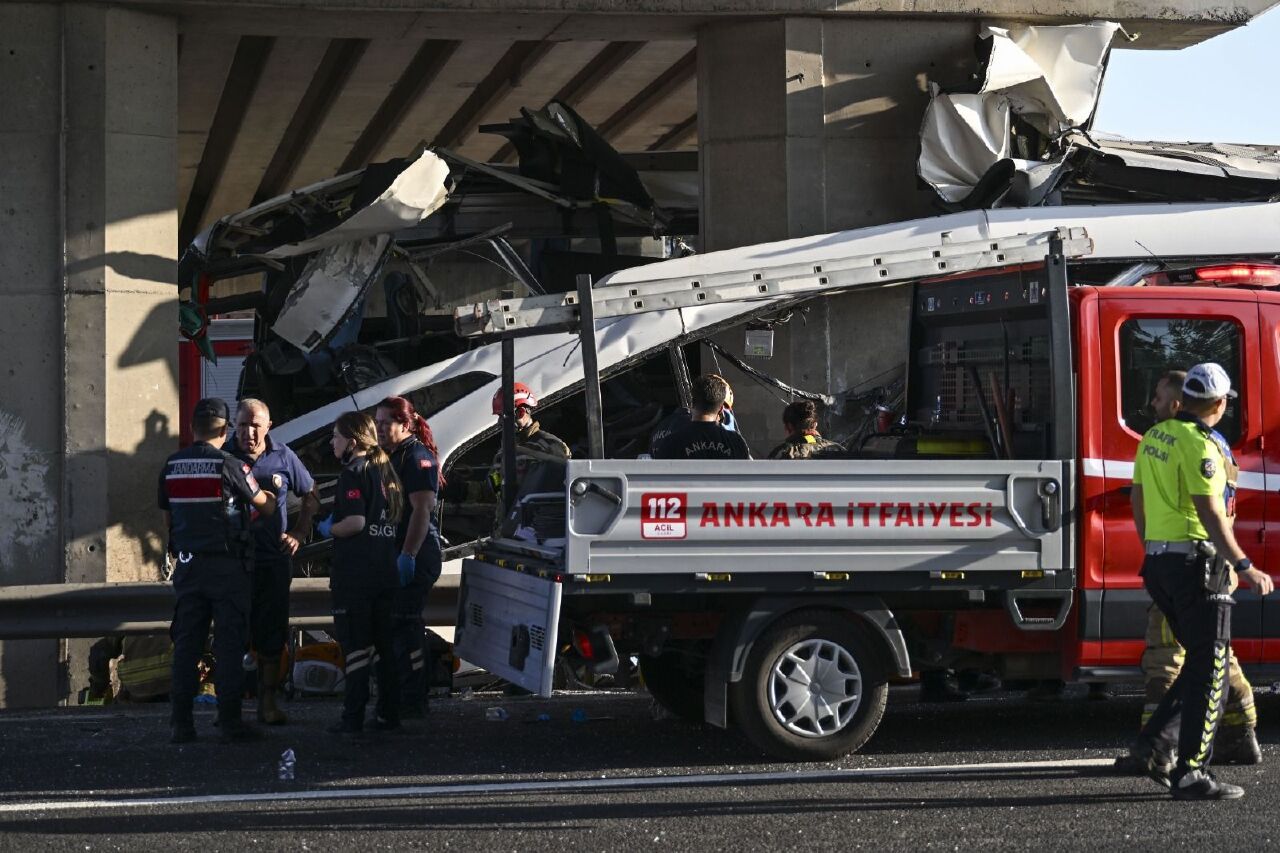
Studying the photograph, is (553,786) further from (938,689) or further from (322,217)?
(322,217)

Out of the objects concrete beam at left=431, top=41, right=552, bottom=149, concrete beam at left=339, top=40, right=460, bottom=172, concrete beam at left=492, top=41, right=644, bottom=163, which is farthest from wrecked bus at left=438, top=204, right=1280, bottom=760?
concrete beam at left=339, top=40, right=460, bottom=172

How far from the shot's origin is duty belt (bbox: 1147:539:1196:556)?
6.65 m

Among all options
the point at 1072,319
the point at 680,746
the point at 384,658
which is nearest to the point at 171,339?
the point at 384,658

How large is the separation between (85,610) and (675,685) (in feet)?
12.2

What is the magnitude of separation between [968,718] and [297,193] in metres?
7.30

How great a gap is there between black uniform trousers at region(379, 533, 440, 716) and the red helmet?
185 cm

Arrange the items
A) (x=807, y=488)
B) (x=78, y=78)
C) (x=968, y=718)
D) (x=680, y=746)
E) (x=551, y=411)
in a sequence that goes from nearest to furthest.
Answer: (x=807, y=488), (x=680, y=746), (x=968, y=718), (x=78, y=78), (x=551, y=411)

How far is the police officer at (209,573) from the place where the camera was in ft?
27.0

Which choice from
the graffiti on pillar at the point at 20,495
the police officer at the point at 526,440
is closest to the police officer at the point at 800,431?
the police officer at the point at 526,440

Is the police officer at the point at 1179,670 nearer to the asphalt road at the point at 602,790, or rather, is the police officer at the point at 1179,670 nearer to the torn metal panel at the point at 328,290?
the asphalt road at the point at 602,790

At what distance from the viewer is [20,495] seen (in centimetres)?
1185

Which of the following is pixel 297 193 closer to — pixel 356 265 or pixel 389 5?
pixel 356 265

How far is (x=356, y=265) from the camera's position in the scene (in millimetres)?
13117

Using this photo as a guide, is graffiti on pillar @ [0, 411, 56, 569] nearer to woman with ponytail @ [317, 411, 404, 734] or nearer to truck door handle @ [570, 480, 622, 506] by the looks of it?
woman with ponytail @ [317, 411, 404, 734]
